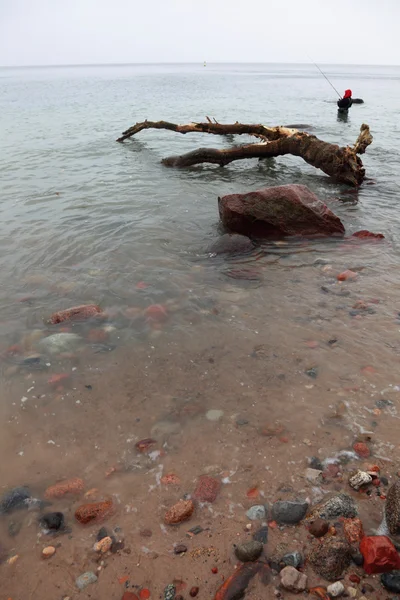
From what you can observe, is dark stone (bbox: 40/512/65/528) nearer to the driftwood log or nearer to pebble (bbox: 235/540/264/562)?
pebble (bbox: 235/540/264/562)

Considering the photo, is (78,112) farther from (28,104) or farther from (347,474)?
(347,474)

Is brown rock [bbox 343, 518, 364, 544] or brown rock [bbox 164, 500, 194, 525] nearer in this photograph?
brown rock [bbox 343, 518, 364, 544]

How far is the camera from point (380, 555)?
2789 millimetres

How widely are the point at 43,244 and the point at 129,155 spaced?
10203 millimetres

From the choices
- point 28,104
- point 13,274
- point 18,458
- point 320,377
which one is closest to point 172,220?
point 13,274

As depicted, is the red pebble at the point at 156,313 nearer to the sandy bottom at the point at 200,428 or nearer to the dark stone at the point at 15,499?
the sandy bottom at the point at 200,428

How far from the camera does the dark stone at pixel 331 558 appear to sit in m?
2.82

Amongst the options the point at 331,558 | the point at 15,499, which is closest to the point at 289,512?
the point at 331,558

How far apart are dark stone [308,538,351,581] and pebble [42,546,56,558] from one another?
206 centimetres

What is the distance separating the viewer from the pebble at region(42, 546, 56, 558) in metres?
3.18

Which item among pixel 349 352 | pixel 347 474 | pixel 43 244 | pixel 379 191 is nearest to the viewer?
pixel 347 474

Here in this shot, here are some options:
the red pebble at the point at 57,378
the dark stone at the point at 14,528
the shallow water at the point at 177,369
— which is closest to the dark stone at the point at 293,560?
the shallow water at the point at 177,369

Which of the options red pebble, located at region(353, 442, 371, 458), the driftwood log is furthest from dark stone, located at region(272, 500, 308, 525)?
the driftwood log

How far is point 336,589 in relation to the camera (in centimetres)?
270
